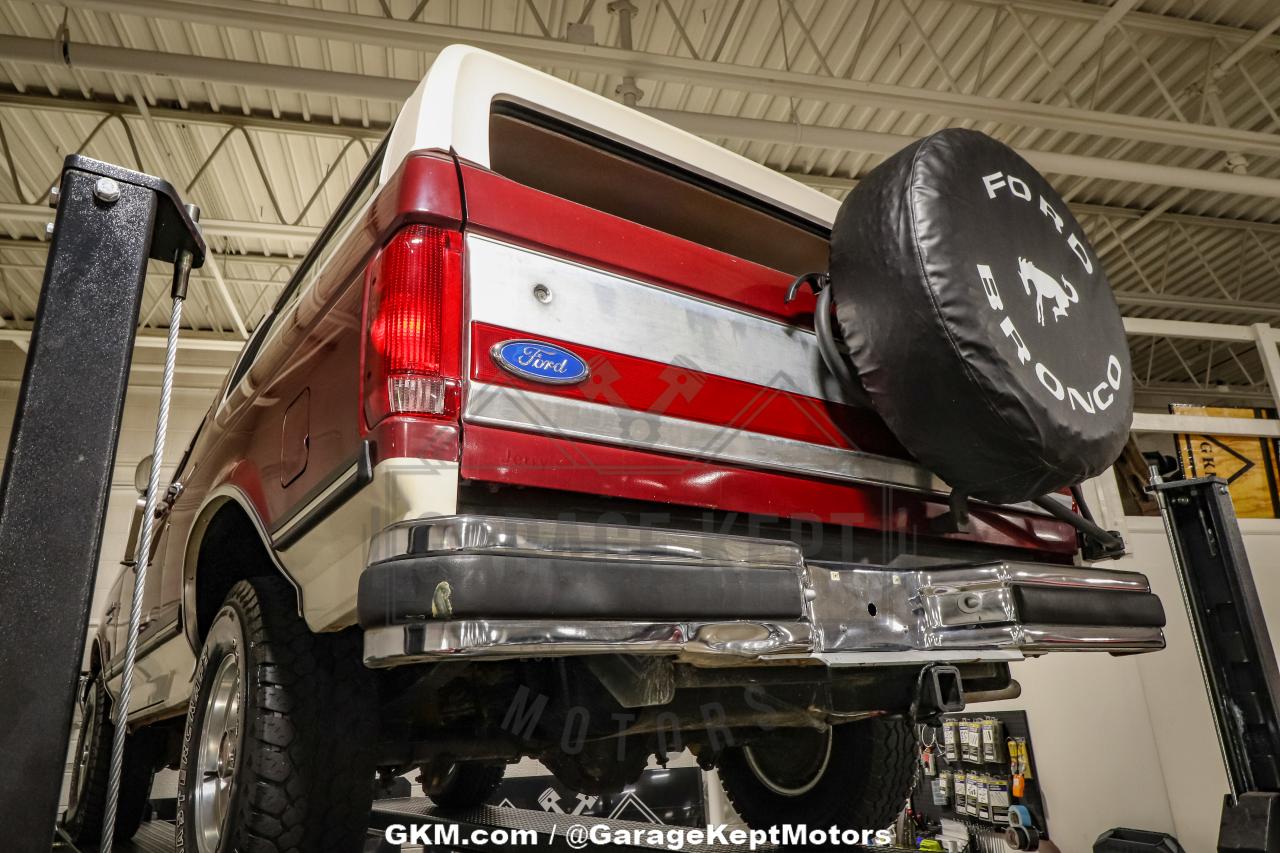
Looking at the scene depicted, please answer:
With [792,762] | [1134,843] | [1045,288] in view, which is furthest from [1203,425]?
[1045,288]

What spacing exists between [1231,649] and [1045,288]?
1.86 m

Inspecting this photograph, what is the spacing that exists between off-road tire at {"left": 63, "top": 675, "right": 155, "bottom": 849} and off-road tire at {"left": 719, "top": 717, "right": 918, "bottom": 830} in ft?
8.83

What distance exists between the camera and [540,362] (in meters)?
1.47

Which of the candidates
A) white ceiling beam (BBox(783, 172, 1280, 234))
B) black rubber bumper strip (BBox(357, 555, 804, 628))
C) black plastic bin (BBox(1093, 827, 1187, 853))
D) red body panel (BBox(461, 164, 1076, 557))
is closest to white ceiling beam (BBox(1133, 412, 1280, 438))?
black plastic bin (BBox(1093, 827, 1187, 853))

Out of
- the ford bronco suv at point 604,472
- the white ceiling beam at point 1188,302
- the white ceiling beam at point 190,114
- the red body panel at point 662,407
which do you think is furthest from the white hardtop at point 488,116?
the white ceiling beam at point 1188,302

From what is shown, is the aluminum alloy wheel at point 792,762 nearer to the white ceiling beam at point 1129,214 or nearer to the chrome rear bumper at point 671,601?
the chrome rear bumper at point 671,601

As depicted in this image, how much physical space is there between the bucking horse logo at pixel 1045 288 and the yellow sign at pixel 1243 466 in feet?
20.0

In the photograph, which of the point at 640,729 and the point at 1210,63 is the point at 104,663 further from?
the point at 1210,63

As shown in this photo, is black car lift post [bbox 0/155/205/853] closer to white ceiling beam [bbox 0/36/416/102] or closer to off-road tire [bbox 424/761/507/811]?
off-road tire [bbox 424/761/507/811]

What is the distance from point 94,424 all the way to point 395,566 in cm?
47

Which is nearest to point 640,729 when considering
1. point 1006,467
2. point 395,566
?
point 395,566

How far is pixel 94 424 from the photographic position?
1.18 m

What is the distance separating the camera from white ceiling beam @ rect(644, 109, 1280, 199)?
20.8ft

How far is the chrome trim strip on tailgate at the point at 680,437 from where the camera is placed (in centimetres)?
142
